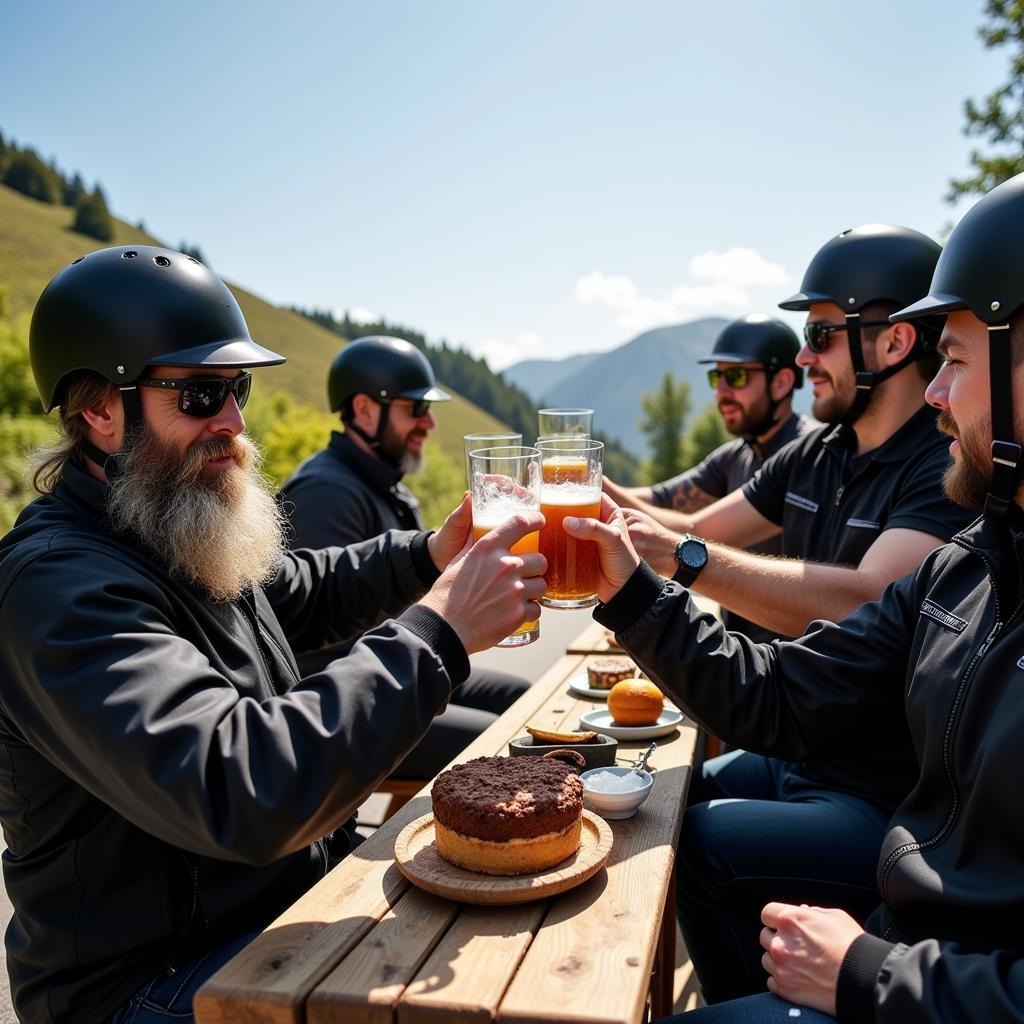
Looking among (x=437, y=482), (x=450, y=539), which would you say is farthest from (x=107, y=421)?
(x=437, y=482)

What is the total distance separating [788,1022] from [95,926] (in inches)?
70.3

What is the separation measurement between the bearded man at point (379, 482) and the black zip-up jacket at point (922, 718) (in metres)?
2.02

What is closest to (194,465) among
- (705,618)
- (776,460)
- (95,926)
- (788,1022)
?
(95,926)

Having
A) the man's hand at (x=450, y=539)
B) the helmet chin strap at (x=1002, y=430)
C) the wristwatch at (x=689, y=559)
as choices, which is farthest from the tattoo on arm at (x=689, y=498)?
the helmet chin strap at (x=1002, y=430)

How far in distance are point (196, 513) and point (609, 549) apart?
130cm

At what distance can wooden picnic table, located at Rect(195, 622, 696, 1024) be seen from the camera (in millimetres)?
1867

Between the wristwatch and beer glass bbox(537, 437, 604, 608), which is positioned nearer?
beer glass bbox(537, 437, 604, 608)

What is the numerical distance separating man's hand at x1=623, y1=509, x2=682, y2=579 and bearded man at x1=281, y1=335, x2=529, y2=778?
4.53 ft

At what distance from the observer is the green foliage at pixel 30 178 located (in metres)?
111

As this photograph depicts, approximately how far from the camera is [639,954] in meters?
2.00

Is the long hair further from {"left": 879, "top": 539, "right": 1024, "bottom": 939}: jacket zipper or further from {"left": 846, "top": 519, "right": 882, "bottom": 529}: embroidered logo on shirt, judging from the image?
{"left": 846, "top": 519, "right": 882, "bottom": 529}: embroidered logo on shirt

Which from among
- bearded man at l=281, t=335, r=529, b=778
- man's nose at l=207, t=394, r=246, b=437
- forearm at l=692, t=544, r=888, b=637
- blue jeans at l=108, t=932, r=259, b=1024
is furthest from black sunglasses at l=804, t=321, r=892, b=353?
blue jeans at l=108, t=932, r=259, b=1024

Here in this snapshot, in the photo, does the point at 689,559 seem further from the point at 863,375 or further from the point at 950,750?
the point at 950,750

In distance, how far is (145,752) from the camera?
2.04m
